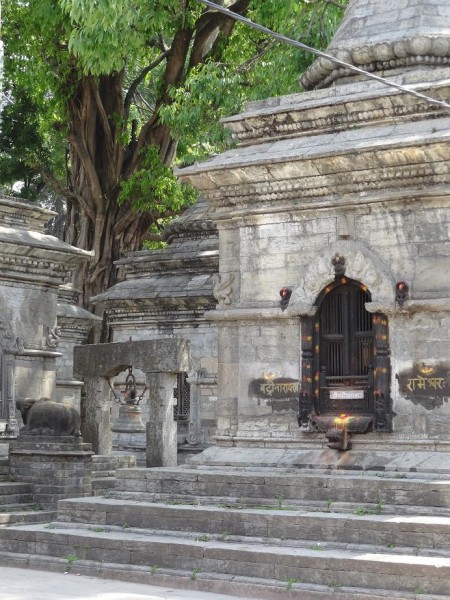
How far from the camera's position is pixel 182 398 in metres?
21.1

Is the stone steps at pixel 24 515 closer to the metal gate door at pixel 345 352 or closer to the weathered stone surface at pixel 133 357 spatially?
the weathered stone surface at pixel 133 357

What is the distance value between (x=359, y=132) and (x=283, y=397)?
3131 mm

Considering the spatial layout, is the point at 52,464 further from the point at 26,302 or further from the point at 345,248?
the point at 345,248

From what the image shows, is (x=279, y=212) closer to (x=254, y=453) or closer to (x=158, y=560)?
(x=254, y=453)

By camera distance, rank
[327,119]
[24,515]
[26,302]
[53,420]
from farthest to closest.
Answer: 1. [26,302]
2. [53,420]
3. [24,515]
4. [327,119]

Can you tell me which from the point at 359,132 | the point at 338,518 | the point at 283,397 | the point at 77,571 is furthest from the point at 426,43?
the point at 77,571

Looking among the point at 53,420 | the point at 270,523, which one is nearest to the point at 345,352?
the point at 270,523

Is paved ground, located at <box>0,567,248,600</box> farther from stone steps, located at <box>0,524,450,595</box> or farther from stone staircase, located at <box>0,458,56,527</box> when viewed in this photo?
stone staircase, located at <box>0,458,56,527</box>

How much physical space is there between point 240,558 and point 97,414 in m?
5.55

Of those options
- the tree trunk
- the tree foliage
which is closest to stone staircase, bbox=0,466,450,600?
the tree foliage

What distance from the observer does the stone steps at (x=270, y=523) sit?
10.9m

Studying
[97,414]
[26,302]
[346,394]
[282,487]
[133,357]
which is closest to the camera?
[282,487]

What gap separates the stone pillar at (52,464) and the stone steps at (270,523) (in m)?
2.40

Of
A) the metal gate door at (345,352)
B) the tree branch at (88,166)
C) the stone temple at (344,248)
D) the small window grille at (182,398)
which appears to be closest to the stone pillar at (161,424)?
the stone temple at (344,248)
